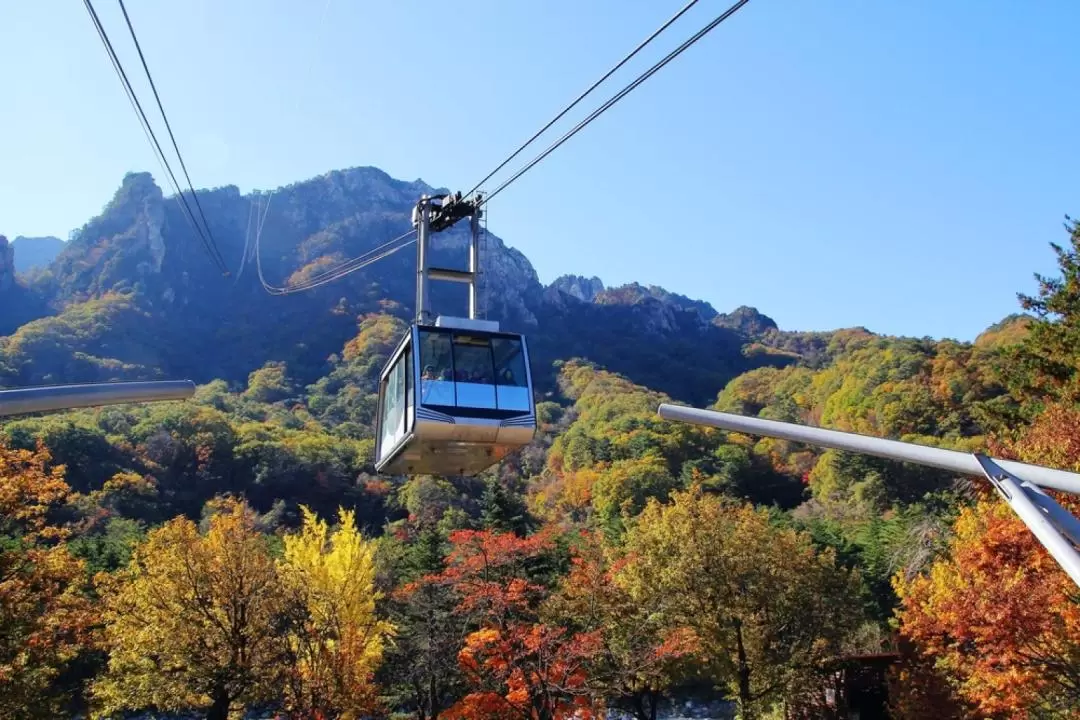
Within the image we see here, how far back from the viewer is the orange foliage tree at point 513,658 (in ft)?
85.8

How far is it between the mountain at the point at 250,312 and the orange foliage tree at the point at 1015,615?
111807 mm

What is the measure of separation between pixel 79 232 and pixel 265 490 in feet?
415

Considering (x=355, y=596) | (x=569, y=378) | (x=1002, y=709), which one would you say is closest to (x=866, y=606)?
(x=1002, y=709)

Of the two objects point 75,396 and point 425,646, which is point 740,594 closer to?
point 425,646

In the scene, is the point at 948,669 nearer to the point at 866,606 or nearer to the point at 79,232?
the point at 866,606

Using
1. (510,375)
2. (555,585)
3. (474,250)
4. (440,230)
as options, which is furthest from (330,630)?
(474,250)

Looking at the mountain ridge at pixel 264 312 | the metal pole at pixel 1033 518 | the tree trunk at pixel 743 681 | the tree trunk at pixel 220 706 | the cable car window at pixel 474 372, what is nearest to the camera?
the metal pole at pixel 1033 518

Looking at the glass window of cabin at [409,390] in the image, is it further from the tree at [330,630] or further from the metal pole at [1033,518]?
the tree at [330,630]

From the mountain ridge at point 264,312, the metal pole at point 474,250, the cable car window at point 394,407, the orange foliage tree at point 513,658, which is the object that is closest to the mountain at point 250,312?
the mountain ridge at point 264,312

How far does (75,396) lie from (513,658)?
882 inches

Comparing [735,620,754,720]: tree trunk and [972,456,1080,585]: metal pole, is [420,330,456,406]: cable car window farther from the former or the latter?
[735,620,754,720]: tree trunk

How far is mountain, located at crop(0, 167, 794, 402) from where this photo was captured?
13638cm

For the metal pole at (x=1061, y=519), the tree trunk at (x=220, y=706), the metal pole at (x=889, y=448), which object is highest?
the metal pole at (x=889, y=448)

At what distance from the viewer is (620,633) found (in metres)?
28.6
